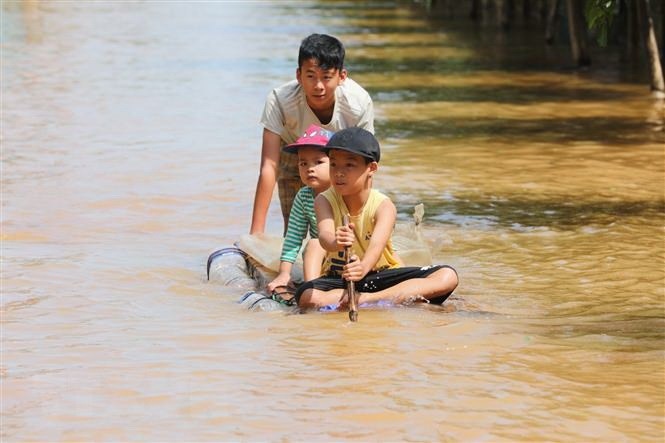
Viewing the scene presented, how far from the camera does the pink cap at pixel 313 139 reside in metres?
7.95

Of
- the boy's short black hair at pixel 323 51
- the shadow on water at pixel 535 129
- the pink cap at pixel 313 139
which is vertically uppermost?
the boy's short black hair at pixel 323 51

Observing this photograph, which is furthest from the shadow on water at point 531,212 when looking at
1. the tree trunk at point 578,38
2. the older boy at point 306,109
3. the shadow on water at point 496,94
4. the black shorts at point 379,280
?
the tree trunk at point 578,38

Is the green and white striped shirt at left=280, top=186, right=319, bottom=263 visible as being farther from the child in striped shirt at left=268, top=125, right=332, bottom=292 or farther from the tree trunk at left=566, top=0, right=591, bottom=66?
the tree trunk at left=566, top=0, right=591, bottom=66

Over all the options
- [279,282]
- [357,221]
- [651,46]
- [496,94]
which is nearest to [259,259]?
[279,282]

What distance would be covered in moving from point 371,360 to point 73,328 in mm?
1763

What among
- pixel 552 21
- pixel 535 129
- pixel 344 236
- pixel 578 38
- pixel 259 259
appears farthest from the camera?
pixel 552 21

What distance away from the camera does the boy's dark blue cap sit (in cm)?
736

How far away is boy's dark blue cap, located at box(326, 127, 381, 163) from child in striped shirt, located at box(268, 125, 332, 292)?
1.29 feet

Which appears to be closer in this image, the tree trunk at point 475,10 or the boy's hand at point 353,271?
the boy's hand at point 353,271

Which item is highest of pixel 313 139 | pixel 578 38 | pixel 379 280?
pixel 313 139

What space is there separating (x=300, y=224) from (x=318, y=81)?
80cm

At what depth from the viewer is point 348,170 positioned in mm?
7453

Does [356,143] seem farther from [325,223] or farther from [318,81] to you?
[318,81]

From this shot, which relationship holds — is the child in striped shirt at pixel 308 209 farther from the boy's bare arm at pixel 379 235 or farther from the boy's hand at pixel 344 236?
the boy's hand at pixel 344 236
